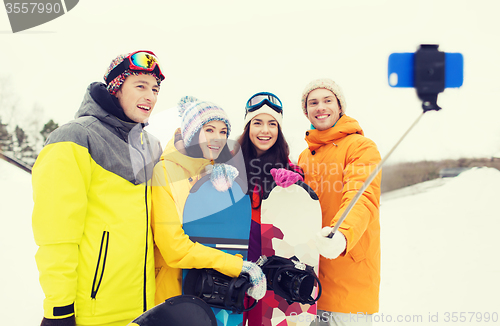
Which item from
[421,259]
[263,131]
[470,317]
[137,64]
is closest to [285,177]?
[263,131]

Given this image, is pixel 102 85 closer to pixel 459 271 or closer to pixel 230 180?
pixel 230 180

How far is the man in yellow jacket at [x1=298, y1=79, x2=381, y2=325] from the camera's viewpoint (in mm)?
1660

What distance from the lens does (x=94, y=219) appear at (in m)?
1.34

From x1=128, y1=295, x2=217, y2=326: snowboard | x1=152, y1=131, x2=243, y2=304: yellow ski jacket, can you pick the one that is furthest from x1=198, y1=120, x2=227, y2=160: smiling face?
x1=128, y1=295, x2=217, y2=326: snowboard

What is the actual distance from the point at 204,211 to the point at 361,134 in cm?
121

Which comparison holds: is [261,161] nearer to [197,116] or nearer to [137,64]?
[197,116]

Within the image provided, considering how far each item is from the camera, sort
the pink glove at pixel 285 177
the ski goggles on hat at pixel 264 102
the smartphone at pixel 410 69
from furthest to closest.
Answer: the ski goggles on hat at pixel 264 102 → the pink glove at pixel 285 177 → the smartphone at pixel 410 69

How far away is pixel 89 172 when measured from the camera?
4.33 feet

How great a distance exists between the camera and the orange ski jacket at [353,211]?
1.66 metres

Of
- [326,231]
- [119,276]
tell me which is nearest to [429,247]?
[326,231]

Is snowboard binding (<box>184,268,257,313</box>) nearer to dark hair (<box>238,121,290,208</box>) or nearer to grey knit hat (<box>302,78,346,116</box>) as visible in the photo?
dark hair (<box>238,121,290,208</box>)

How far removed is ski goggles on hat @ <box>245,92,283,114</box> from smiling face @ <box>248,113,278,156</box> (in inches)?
3.0

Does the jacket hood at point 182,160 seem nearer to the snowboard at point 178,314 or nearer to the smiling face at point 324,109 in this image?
the snowboard at point 178,314

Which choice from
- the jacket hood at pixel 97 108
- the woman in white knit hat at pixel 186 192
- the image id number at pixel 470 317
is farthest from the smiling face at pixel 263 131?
the image id number at pixel 470 317
